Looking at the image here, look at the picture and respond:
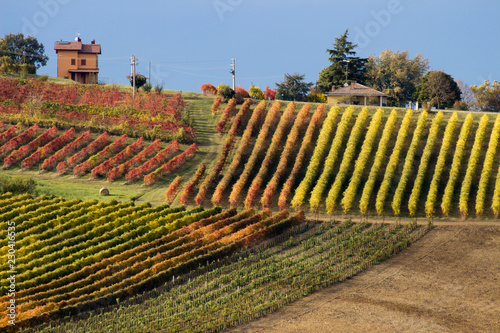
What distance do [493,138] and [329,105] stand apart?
19.0 metres

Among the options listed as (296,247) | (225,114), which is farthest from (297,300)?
(225,114)

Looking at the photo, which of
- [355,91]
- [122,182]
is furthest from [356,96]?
[122,182]

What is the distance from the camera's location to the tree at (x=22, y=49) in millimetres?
101113

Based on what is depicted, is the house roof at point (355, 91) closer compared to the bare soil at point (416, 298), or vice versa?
the bare soil at point (416, 298)

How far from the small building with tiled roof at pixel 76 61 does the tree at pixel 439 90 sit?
1821 inches

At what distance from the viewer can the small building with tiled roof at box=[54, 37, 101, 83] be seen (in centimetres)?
9044

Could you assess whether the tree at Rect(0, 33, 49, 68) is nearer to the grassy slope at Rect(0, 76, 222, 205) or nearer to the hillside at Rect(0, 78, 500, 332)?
the hillside at Rect(0, 78, 500, 332)

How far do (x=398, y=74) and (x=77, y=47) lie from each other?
48.5 m

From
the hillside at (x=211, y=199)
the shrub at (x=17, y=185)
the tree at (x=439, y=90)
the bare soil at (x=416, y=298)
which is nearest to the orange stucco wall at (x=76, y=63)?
the hillside at (x=211, y=199)

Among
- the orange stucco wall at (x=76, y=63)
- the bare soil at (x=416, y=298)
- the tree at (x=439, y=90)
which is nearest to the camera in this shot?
the bare soil at (x=416, y=298)

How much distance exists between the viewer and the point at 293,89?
280 ft

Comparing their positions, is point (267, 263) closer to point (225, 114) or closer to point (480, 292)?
point (480, 292)

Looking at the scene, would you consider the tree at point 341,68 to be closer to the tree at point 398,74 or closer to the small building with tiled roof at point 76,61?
the tree at point 398,74


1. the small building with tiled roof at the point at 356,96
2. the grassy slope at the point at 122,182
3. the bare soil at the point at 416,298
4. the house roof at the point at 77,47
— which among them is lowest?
the bare soil at the point at 416,298
